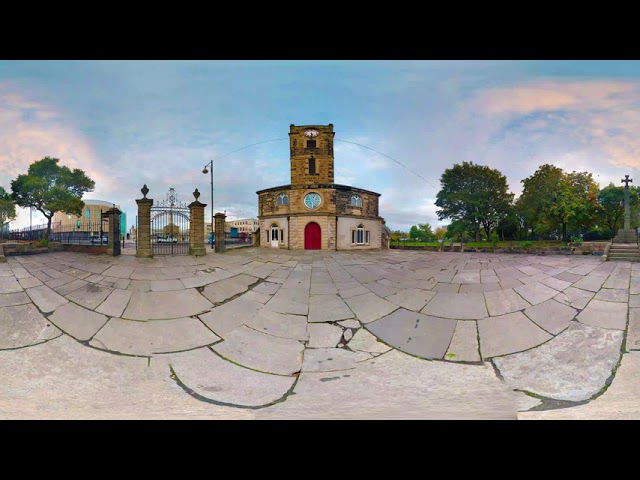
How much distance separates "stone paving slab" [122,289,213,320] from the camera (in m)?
1.83

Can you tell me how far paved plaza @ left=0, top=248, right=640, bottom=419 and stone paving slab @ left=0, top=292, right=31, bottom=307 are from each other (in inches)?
0.5

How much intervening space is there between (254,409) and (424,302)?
1551 millimetres

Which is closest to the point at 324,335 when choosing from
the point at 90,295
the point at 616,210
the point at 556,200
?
the point at 90,295

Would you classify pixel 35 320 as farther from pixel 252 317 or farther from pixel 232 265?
pixel 252 317

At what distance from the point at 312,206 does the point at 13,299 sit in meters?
3.02

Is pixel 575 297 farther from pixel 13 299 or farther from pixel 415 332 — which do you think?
pixel 13 299

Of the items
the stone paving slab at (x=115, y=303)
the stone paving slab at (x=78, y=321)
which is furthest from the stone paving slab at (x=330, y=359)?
the stone paving slab at (x=78, y=321)

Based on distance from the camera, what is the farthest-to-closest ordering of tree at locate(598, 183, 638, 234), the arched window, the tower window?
the arched window → the tower window → tree at locate(598, 183, 638, 234)

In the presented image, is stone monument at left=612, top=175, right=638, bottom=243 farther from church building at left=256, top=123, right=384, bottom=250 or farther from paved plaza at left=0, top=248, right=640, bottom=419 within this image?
church building at left=256, top=123, right=384, bottom=250

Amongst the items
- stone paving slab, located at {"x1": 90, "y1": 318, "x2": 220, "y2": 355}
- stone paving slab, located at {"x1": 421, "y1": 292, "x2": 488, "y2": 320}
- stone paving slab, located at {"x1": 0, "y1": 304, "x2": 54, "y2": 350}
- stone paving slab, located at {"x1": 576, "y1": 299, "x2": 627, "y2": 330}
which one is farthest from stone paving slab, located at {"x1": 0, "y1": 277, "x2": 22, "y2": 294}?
stone paving slab, located at {"x1": 576, "y1": 299, "x2": 627, "y2": 330}

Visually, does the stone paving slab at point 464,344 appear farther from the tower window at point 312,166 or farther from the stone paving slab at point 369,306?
the tower window at point 312,166

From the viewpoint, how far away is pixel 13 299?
72.9 inches

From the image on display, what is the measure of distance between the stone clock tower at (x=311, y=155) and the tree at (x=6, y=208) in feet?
8.43
